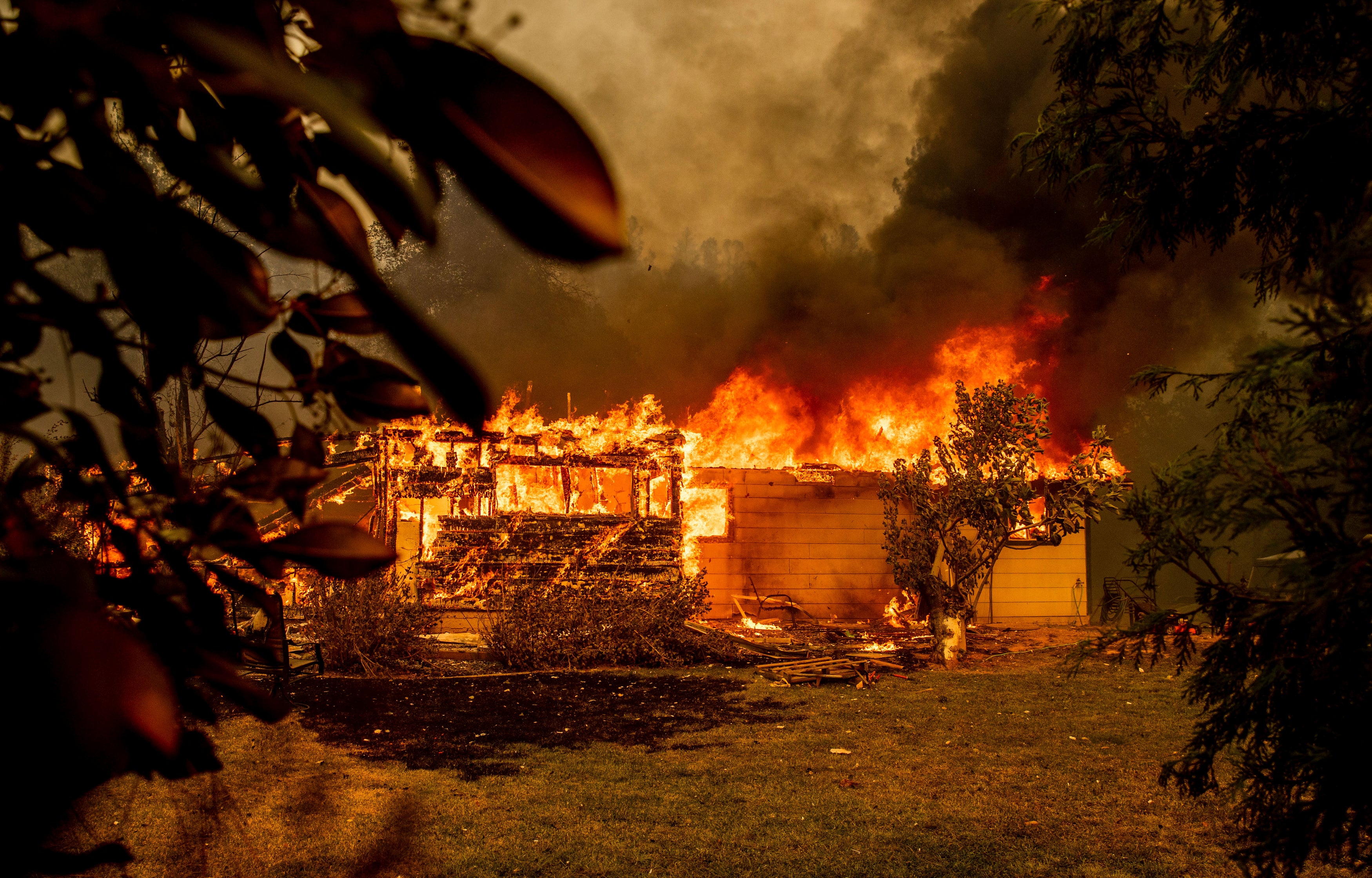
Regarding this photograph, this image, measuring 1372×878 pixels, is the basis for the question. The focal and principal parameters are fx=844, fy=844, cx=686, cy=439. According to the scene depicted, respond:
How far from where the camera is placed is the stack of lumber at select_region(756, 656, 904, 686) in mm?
9734

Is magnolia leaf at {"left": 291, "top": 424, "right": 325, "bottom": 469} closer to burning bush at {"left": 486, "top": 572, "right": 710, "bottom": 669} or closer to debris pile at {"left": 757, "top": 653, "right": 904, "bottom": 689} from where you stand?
debris pile at {"left": 757, "top": 653, "right": 904, "bottom": 689}

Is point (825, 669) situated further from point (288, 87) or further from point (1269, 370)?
point (288, 87)

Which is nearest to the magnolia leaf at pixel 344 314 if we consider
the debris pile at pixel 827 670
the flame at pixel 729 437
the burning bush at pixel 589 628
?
the flame at pixel 729 437

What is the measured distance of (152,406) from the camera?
31.6 inches

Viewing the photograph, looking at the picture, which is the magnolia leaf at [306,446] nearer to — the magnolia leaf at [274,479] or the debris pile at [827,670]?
the magnolia leaf at [274,479]

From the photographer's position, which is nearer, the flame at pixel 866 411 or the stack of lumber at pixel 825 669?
the stack of lumber at pixel 825 669

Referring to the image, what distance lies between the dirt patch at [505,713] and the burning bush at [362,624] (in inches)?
16.1

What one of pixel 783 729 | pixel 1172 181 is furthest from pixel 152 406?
pixel 783 729

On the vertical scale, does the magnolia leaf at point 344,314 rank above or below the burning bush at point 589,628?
above

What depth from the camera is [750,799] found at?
5.49 metres

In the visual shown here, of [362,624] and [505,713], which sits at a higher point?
[362,624]

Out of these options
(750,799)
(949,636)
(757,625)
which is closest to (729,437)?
(757,625)

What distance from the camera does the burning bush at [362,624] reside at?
32.1ft

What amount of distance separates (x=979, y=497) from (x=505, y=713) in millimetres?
6205
